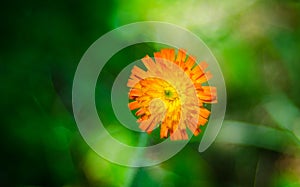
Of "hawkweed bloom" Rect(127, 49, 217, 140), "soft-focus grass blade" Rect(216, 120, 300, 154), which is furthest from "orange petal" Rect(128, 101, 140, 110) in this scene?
"soft-focus grass blade" Rect(216, 120, 300, 154)

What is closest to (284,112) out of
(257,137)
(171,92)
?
(257,137)

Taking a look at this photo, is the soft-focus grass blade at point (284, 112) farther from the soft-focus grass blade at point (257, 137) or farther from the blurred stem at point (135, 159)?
the blurred stem at point (135, 159)

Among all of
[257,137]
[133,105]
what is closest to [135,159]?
[133,105]

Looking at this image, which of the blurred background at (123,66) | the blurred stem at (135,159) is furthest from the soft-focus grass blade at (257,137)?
the blurred stem at (135,159)

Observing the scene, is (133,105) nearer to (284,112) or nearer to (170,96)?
(170,96)

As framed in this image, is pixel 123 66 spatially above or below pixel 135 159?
above
